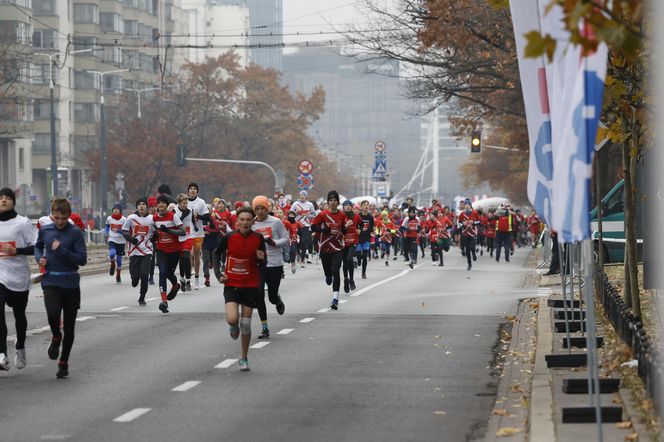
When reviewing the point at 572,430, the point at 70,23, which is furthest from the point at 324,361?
the point at 70,23

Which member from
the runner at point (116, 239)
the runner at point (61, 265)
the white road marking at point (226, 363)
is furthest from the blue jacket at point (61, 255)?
the runner at point (116, 239)

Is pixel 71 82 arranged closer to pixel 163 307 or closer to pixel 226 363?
pixel 163 307

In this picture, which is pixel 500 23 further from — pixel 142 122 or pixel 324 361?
pixel 142 122

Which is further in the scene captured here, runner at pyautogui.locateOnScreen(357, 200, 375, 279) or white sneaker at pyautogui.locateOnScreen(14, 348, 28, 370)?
runner at pyautogui.locateOnScreen(357, 200, 375, 279)

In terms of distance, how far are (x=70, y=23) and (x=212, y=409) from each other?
9219 centimetres

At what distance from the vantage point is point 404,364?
14406mm

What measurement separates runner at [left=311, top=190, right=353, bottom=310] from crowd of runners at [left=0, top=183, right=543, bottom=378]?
15 mm

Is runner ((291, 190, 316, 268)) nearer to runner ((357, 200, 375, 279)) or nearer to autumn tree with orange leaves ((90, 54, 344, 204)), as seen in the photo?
runner ((357, 200, 375, 279))

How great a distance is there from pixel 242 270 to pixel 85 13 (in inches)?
3630

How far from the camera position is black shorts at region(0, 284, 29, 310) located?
13.8m

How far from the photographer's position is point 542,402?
35.9 feet

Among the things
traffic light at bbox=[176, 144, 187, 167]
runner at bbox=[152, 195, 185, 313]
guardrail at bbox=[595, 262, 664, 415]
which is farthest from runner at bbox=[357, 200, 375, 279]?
traffic light at bbox=[176, 144, 187, 167]

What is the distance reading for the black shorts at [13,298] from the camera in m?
13.8

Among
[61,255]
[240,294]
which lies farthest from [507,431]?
[61,255]
